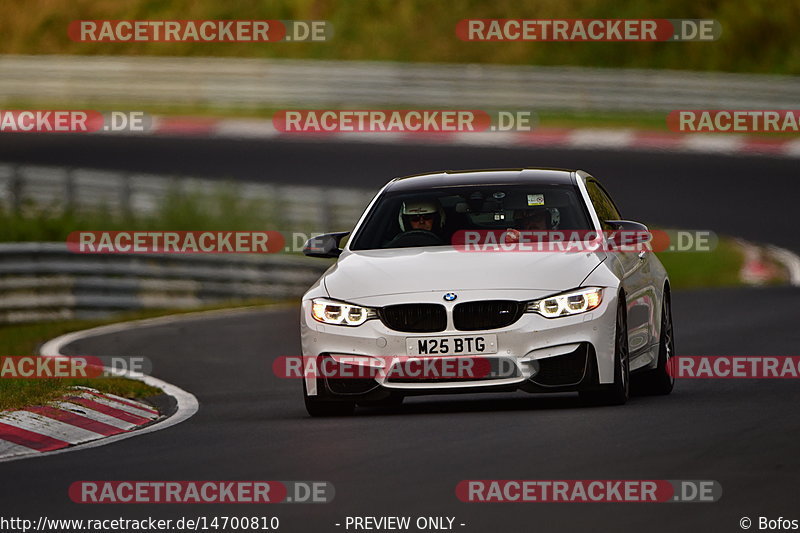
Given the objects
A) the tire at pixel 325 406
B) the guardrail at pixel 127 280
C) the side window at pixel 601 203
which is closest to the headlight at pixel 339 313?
the tire at pixel 325 406

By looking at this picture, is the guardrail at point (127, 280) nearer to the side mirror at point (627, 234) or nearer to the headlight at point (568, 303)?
the side mirror at point (627, 234)

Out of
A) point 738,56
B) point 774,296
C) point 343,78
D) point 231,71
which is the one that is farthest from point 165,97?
point 774,296

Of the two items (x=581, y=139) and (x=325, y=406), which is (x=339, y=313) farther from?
(x=581, y=139)

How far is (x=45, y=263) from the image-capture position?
23.5 metres

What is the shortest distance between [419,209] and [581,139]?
78.9ft

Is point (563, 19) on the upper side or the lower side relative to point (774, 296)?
upper

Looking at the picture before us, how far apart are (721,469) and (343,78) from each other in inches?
1295

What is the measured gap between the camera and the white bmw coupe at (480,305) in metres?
10.8

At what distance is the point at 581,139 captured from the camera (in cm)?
3569

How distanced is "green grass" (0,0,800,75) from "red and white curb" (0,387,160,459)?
110 feet

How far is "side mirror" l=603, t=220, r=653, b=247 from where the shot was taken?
11.8 m

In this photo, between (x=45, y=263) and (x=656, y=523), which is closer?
(x=656, y=523)

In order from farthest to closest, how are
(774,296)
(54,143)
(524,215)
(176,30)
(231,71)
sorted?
(176,30), (231,71), (54,143), (774,296), (524,215)

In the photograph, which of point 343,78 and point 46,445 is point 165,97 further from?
point 46,445
